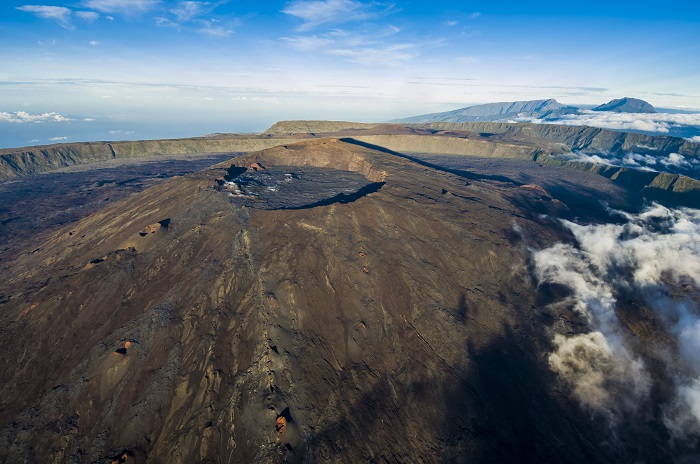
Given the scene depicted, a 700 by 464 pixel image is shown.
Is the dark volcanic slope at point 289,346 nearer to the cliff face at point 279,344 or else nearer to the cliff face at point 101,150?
the cliff face at point 279,344

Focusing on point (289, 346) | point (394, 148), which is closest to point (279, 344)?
point (289, 346)

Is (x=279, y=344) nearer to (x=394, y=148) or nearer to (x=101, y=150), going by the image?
(x=394, y=148)

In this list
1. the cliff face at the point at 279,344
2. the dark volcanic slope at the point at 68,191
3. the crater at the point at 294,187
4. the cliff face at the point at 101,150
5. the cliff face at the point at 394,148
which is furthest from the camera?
the cliff face at the point at 394,148

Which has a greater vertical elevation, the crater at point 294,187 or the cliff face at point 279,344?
the crater at point 294,187

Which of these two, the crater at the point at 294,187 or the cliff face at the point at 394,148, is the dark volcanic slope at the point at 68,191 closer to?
the cliff face at the point at 394,148

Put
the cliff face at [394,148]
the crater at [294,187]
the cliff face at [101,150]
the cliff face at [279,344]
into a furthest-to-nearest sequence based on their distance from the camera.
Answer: the cliff face at [394,148] < the cliff face at [101,150] < the crater at [294,187] < the cliff face at [279,344]

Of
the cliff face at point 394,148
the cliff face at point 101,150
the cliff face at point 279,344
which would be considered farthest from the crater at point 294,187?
the cliff face at point 394,148

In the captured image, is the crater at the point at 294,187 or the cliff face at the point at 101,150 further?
the cliff face at the point at 101,150
